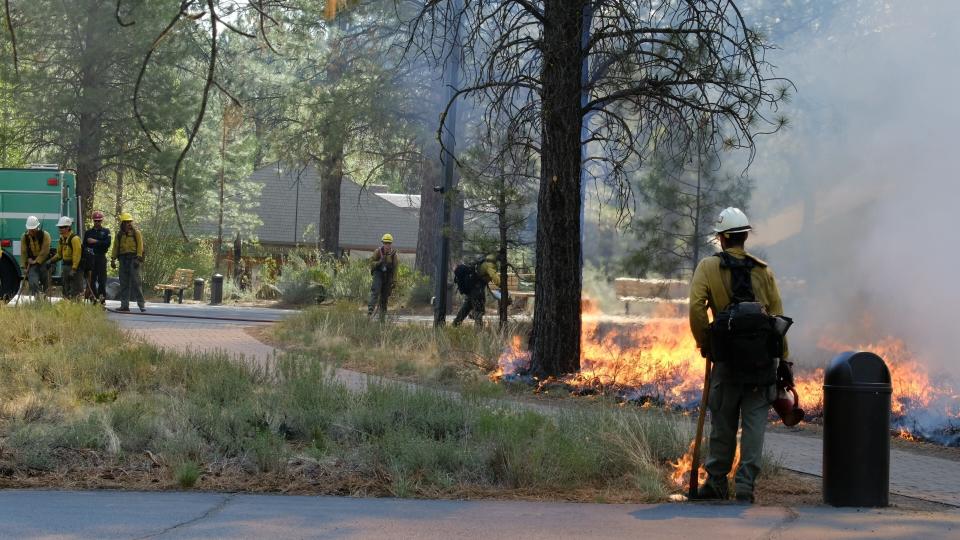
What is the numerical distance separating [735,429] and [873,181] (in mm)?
10382

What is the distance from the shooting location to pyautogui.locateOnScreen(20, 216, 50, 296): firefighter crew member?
21995 mm

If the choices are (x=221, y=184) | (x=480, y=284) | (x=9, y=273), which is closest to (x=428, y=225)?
(x=9, y=273)

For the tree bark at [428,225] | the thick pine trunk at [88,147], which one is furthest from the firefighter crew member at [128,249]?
the thick pine trunk at [88,147]

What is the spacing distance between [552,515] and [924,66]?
443 inches

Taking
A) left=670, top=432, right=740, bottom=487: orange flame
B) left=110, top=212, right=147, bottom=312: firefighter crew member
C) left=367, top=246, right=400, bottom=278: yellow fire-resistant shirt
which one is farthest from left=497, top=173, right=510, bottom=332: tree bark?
left=670, top=432, right=740, bottom=487: orange flame

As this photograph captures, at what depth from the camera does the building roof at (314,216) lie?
2346 inches

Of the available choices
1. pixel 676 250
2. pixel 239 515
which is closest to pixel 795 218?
pixel 676 250

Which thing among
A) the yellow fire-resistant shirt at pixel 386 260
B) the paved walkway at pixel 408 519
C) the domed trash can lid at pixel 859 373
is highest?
the yellow fire-resistant shirt at pixel 386 260

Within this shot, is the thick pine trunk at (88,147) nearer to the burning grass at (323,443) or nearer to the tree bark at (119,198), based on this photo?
the tree bark at (119,198)

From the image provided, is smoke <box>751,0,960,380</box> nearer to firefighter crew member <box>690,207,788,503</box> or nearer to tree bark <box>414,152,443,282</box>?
firefighter crew member <box>690,207,788,503</box>

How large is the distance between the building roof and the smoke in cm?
4022

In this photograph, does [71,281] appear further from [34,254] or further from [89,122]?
[89,122]

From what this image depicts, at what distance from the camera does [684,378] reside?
13.5m

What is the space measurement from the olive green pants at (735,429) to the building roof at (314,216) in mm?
50488
